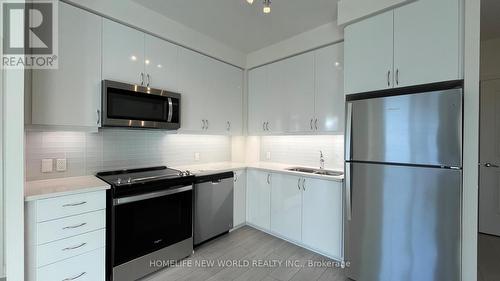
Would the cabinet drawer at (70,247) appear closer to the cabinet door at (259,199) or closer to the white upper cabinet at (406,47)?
the cabinet door at (259,199)

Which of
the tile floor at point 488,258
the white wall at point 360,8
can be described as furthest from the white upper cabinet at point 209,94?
the tile floor at point 488,258

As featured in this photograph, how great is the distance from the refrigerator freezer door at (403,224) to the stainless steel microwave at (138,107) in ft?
6.41

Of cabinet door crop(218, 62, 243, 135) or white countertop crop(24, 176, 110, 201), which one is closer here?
white countertop crop(24, 176, 110, 201)

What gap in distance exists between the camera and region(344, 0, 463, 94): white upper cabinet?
1.68 m

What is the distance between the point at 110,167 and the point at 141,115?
699 millimetres

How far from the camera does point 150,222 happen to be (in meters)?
2.15

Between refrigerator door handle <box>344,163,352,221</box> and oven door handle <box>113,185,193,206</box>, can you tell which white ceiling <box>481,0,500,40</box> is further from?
oven door handle <box>113,185,193,206</box>

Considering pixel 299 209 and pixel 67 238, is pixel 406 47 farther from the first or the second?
pixel 67 238

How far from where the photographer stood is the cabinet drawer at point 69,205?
5.09ft

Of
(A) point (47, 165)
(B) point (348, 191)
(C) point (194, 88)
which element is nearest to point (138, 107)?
(C) point (194, 88)

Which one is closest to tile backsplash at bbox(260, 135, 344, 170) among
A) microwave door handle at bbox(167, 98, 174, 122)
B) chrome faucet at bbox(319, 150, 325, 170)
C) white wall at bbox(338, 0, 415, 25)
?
chrome faucet at bbox(319, 150, 325, 170)

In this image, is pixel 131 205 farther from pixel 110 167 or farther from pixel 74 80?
pixel 74 80

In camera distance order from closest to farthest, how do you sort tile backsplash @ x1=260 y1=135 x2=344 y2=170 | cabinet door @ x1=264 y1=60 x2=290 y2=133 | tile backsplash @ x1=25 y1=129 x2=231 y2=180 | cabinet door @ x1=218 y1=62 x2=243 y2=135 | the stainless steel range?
the stainless steel range, tile backsplash @ x1=25 y1=129 x2=231 y2=180, tile backsplash @ x1=260 y1=135 x2=344 y2=170, cabinet door @ x1=264 y1=60 x2=290 y2=133, cabinet door @ x1=218 y1=62 x2=243 y2=135

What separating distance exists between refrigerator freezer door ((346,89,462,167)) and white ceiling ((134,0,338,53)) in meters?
1.12
